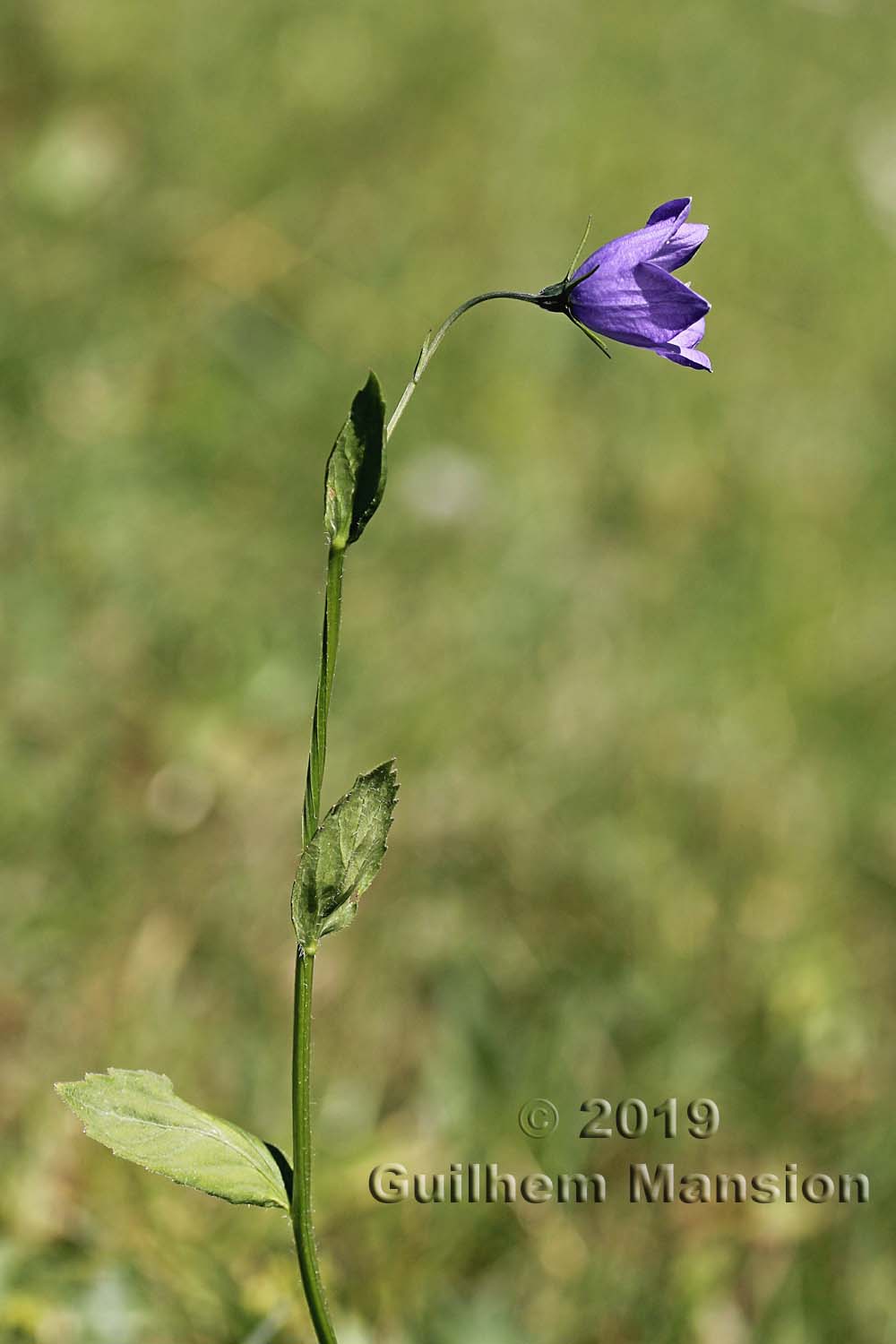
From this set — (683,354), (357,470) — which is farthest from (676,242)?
(357,470)

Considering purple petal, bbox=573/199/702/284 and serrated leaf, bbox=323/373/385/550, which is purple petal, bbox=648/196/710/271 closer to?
purple petal, bbox=573/199/702/284

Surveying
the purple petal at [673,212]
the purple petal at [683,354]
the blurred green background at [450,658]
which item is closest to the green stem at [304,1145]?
the blurred green background at [450,658]

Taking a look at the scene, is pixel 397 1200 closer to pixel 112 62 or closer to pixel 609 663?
pixel 609 663

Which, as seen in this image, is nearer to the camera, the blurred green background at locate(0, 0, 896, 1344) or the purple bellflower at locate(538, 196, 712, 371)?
the purple bellflower at locate(538, 196, 712, 371)

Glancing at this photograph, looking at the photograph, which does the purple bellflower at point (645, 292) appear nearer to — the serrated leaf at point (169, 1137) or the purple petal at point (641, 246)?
the purple petal at point (641, 246)

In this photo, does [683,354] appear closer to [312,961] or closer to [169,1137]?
[312,961]

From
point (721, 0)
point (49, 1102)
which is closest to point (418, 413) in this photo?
point (49, 1102)

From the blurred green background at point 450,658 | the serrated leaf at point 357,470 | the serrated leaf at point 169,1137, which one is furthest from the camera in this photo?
the blurred green background at point 450,658

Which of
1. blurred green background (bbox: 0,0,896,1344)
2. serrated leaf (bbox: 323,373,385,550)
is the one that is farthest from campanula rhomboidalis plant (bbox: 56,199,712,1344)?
blurred green background (bbox: 0,0,896,1344)
